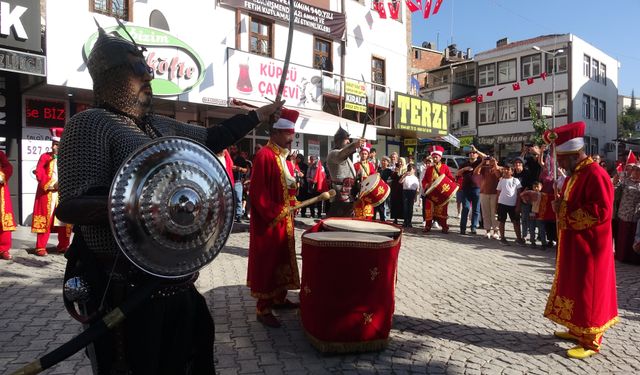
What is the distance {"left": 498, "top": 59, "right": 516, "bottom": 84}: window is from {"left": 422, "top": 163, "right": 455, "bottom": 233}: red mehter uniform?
3086cm

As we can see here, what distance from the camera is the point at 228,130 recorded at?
98.5 inches

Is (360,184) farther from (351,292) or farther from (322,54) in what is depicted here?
(322,54)

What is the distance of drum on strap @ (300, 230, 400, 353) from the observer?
3619 millimetres

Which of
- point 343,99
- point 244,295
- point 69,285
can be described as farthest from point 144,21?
point 69,285

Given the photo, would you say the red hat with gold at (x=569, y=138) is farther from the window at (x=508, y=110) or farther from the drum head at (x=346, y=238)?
the window at (x=508, y=110)

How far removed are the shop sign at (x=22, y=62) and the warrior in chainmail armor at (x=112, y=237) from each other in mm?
7791

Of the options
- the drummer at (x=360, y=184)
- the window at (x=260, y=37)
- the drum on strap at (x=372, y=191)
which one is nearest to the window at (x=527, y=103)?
the window at (x=260, y=37)

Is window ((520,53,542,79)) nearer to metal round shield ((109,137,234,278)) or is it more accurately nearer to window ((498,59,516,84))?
window ((498,59,516,84))

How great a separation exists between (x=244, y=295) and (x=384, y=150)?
16.7m

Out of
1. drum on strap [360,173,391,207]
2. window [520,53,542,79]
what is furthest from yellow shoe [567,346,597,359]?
window [520,53,542,79]

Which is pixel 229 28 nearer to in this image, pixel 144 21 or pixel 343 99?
pixel 144 21

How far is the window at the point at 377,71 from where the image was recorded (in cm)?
1895

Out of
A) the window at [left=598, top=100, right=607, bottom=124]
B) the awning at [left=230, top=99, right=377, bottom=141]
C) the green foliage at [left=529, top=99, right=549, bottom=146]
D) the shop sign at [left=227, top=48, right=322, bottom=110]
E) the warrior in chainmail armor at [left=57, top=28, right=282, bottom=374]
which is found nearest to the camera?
the warrior in chainmail armor at [left=57, top=28, right=282, bottom=374]

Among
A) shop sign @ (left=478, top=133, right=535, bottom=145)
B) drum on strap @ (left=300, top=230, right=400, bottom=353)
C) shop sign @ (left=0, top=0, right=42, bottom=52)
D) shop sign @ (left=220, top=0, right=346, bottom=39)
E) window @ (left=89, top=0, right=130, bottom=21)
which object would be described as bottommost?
drum on strap @ (left=300, top=230, right=400, bottom=353)
